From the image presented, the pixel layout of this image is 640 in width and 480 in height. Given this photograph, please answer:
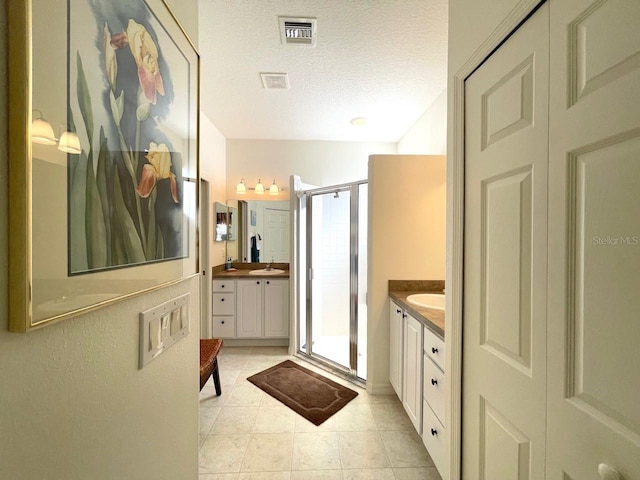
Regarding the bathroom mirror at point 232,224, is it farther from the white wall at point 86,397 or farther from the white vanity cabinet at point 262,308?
the white wall at point 86,397

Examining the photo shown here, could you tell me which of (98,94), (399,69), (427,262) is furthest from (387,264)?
(98,94)

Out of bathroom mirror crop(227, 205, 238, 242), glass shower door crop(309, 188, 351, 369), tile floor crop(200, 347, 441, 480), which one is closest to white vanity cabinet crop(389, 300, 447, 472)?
tile floor crop(200, 347, 441, 480)

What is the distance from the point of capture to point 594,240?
60 cm

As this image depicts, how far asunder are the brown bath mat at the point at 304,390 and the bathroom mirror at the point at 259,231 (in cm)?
149

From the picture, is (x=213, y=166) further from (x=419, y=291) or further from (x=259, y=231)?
(x=419, y=291)

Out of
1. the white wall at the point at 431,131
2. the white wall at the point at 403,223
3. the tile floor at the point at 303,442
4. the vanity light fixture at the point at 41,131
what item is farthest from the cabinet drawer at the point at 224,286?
the vanity light fixture at the point at 41,131

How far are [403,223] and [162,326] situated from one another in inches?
74.9

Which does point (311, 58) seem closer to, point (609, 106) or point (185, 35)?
point (185, 35)

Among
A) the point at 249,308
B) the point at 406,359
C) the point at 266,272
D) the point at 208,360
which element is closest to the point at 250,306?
the point at 249,308

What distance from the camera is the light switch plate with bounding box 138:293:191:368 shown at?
734mm

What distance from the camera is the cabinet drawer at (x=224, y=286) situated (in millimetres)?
3195

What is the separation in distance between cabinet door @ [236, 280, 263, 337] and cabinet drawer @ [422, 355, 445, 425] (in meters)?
2.12

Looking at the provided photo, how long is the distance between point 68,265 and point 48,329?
0.11 metres

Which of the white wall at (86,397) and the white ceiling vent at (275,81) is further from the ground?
the white ceiling vent at (275,81)
